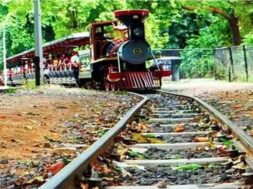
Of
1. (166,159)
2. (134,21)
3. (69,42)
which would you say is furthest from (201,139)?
(69,42)

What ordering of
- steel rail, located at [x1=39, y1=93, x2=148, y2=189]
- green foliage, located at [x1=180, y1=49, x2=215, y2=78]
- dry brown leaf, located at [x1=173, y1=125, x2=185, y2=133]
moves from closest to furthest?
steel rail, located at [x1=39, y1=93, x2=148, y2=189]
dry brown leaf, located at [x1=173, y1=125, x2=185, y2=133]
green foliage, located at [x1=180, y1=49, x2=215, y2=78]

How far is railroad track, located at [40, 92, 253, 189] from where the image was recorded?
425 cm

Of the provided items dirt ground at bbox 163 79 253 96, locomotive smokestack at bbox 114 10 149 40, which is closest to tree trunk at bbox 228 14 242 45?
dirt ground at bbox 163 79 253 96

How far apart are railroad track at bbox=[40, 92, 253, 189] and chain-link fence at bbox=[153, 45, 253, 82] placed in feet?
60.1

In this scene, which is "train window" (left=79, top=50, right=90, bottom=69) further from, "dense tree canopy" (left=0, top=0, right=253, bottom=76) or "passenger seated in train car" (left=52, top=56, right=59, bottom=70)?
"passenger seated in train car" (left=52, top=56, right=59, bottom=70)

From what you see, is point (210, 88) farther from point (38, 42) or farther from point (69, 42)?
point (69, 42)

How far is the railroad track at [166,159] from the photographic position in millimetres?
4246

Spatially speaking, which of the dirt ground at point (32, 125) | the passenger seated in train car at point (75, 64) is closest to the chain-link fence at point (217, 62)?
the passenger seated in train car at point (75, 64)

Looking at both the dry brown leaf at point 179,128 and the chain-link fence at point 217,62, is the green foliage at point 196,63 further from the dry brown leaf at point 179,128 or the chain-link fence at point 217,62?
the dry brown leaf at point 179,128

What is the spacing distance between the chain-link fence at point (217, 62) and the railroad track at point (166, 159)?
18.3 metres

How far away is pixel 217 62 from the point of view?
31.5 meters

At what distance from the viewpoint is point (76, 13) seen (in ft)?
123

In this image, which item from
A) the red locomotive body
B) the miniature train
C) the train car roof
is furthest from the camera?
the train car roof

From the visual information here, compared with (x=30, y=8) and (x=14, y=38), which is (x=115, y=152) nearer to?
(x=30, y=8)
